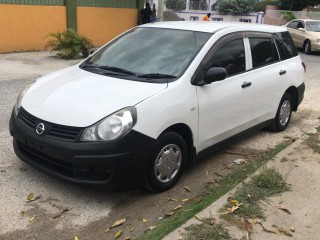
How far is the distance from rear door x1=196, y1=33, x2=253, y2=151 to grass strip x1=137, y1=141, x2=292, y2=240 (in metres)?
0.46

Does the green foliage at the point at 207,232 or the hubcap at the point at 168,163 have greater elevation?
the hubcap at the point at 168,163

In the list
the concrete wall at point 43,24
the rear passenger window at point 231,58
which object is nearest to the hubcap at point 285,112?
the rear passenger window at point 231,58

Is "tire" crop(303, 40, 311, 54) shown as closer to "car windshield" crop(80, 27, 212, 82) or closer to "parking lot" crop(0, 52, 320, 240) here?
"parking lot" crop(0, 52, 320, 240)

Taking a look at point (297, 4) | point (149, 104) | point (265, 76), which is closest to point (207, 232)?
point (149, 104)

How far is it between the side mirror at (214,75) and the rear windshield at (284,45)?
212cm

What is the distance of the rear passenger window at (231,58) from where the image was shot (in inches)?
191

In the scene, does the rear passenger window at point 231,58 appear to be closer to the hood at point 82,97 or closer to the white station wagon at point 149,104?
the white station wagon at point 149,104

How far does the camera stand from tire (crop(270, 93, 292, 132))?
6.41 m

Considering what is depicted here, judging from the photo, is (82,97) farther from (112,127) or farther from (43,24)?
(43,24)

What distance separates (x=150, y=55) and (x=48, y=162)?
1699 millimetres

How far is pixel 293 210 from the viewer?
3820 mm

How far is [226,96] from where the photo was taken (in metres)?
4.87

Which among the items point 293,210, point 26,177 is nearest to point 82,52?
point 26,177

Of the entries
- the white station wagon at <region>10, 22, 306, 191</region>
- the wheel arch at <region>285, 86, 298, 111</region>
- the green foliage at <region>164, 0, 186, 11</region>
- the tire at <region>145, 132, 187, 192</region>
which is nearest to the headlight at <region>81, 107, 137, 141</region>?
the white station wagon at <region>10, 22, 306, 191</region>
